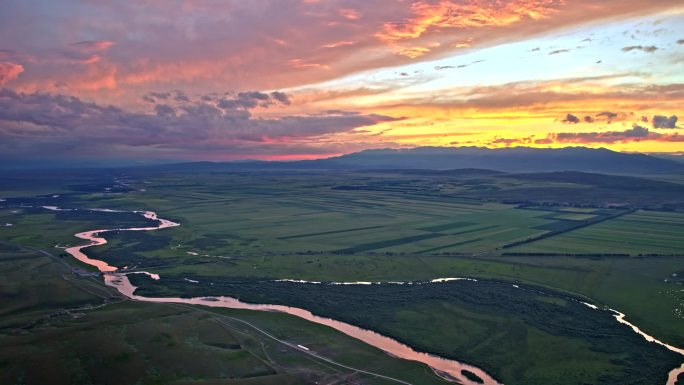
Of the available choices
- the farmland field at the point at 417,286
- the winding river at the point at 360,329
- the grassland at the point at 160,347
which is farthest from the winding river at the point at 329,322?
the grassland at the point at 160,347

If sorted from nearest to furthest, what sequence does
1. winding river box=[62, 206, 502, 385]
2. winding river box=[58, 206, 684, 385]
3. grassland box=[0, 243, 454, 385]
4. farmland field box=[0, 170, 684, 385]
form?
1. grassland box=[0, 243, 454, 385]
2. winding river box=[58, 206, 684, 385]
3. winding river box=[62, 206, 502, 385]
4. farmland field box=[0, 170, 684, 385]

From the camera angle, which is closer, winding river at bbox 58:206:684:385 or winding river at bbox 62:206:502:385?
winding river at bbox 58:206:684:385

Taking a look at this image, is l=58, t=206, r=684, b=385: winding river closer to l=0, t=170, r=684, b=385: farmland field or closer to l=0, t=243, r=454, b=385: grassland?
l=0, t=170, r=684, b=385: farmland field

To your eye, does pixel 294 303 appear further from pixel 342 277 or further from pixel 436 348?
pixel 436 348

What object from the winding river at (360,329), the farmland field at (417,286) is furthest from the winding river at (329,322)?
the farmland field at (417,286)

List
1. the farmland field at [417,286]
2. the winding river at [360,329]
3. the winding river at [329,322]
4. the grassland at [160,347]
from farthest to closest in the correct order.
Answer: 1. the farmland field at [417,286]
2. the winding river at [329,322]
3. the winding river at [360,329]
4. the grassland at [160,347]

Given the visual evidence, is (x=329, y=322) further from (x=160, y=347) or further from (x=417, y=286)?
(x=160, y=347)

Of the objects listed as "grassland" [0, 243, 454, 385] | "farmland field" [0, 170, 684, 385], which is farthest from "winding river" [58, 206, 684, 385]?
"grassland" [0, 243, 454, 385]

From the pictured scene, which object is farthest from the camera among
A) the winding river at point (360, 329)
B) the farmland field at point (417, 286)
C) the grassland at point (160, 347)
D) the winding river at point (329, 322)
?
the farmland field at point (417, 286)

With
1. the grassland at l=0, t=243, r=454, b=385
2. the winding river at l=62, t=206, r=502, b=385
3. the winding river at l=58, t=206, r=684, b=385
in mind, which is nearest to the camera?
the grassland at l=0, t=243, r=454, b=385

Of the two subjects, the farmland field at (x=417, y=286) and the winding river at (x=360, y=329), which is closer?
the winding river at (x=360, y=329)

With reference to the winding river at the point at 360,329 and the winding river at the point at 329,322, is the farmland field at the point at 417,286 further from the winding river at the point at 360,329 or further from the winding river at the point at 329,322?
the winding river at the point at 329,322
